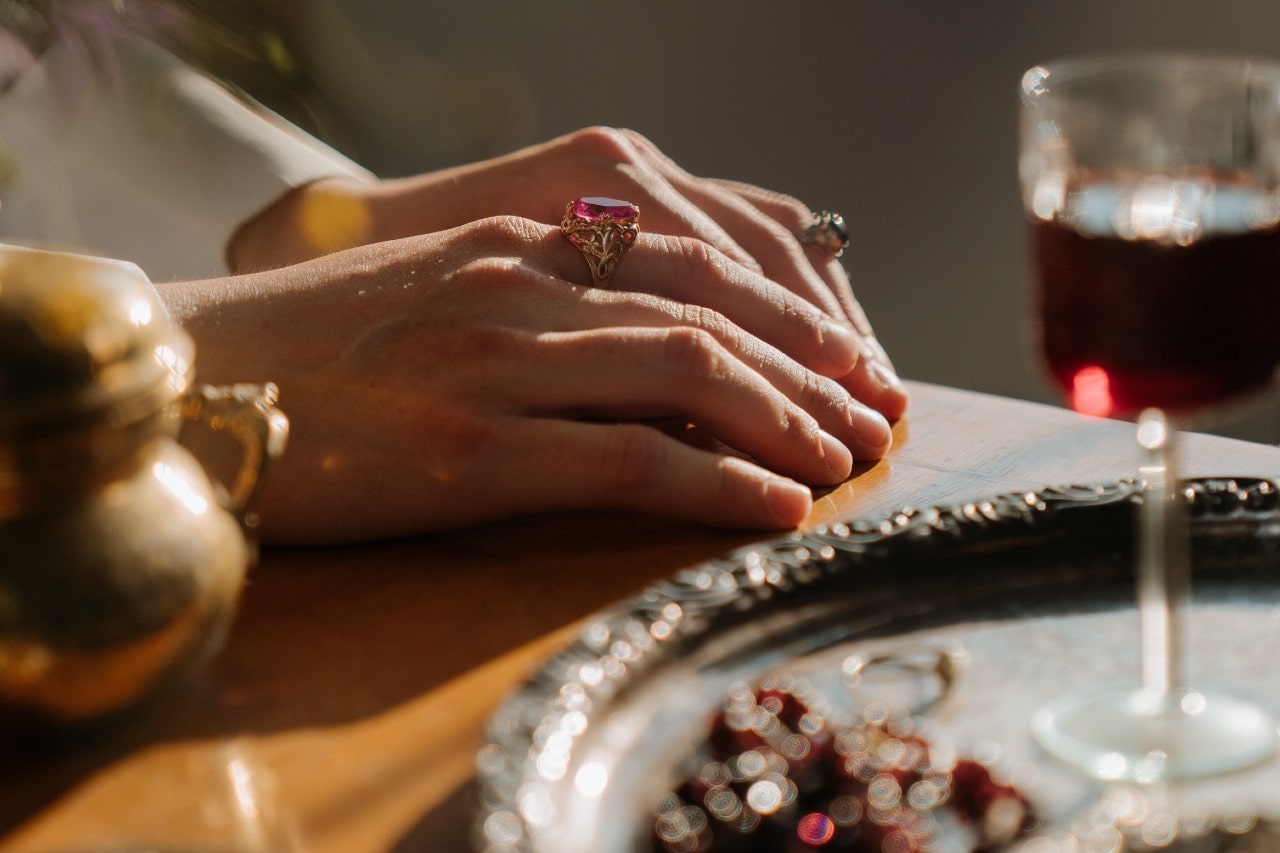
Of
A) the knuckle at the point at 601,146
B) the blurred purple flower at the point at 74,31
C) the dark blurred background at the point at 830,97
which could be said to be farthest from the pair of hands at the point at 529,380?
Result: the dark blurred background at the point at 830,97

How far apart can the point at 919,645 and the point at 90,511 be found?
1.04 ft

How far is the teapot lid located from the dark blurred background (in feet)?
6.49

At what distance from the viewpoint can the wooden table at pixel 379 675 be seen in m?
0.42

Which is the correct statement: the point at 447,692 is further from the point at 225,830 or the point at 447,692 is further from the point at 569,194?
the point at 569,194

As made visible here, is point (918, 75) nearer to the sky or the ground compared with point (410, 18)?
nearer to the ground

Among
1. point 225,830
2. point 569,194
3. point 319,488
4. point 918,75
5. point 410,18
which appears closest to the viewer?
point 225,830

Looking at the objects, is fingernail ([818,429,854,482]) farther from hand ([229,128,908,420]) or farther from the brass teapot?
the brass teapot

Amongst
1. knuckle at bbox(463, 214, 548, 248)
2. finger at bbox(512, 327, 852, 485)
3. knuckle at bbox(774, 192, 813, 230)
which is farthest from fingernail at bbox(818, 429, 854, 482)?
knuckle at bbox(774, 192, 813, 230)

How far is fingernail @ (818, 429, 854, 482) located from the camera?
2.38 feet

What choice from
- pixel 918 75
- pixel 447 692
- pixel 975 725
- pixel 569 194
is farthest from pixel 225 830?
pixel 918 75

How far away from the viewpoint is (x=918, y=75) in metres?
2.31

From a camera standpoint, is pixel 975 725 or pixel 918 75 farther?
pixel 918 75

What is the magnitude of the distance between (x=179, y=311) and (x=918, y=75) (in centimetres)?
186

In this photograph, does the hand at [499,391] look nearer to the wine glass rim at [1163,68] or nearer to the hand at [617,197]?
the hand at [617,197]
